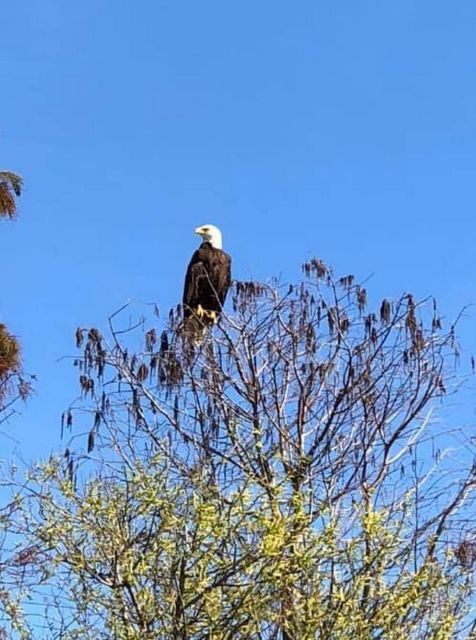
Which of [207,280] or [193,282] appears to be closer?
[207,280]

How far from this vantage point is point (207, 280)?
775 centimetres

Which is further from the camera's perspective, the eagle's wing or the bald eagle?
the eagle's wing

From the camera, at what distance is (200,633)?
445 cm

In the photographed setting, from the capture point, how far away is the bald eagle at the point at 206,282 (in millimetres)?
6876

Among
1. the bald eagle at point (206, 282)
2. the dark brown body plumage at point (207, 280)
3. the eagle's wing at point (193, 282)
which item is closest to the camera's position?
the bald eagle at point (206, 282)

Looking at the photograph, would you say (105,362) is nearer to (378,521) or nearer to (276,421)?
(276,421)

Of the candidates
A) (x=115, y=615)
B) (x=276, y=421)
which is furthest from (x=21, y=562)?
(x=276, y=421)

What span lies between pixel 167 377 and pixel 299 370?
0.76 metres

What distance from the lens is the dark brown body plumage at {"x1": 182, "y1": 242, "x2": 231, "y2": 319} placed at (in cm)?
744

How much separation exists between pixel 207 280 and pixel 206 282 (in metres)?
0.02

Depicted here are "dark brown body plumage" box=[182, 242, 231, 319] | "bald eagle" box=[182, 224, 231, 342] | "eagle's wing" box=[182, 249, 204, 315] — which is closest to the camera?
"bald eagle" box=[182, 224, 231, 342]

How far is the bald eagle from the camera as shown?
6.88 metres

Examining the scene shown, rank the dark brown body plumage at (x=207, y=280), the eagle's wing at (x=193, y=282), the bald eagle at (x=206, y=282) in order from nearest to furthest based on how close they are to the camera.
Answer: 1. the bald eagle at (x=206, y=282)
2. the dark brown body plumage at (x=207, y=280)
3. the eagle's wing at (x=193, y=282)

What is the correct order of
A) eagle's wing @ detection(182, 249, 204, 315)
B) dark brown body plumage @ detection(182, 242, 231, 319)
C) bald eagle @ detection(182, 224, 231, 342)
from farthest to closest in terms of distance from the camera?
eagle's wing @ detection(182, 249, 204, 315), dark brown body plumage @ detection(182, 242, 231, 319), bald eagle @ detection(182, 224, 231, 342)
